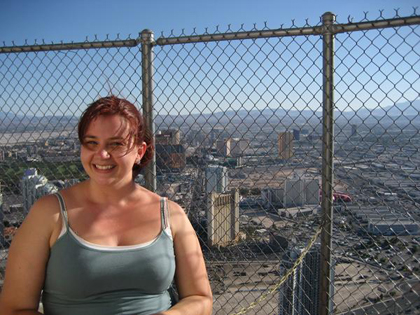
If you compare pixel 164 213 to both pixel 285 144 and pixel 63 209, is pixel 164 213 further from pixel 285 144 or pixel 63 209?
pixel 285 144

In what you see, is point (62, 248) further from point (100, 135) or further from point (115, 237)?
point (100, 135)

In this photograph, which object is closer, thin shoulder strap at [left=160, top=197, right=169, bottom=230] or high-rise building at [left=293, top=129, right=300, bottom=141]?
thin shoulder strap at [left=160, top=197, right=169, bottom=230]

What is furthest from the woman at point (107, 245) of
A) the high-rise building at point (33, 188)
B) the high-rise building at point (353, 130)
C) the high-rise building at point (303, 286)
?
the high-rise building at point (33, 188)

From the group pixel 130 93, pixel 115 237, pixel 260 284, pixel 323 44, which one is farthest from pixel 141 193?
pixel 260 284

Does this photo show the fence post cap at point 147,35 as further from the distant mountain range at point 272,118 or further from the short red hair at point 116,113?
the short red hair at point 116,113

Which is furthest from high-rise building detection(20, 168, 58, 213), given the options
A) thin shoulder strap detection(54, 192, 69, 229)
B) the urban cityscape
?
thin shoulder strap detection(54, 192, 69, 229)

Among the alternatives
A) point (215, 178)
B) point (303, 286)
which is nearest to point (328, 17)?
point (215, 178)

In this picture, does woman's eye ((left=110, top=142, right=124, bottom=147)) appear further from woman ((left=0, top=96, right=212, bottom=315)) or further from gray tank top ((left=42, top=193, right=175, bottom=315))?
gray tank top ((left=42, top=193, right=175, bottom=315))
